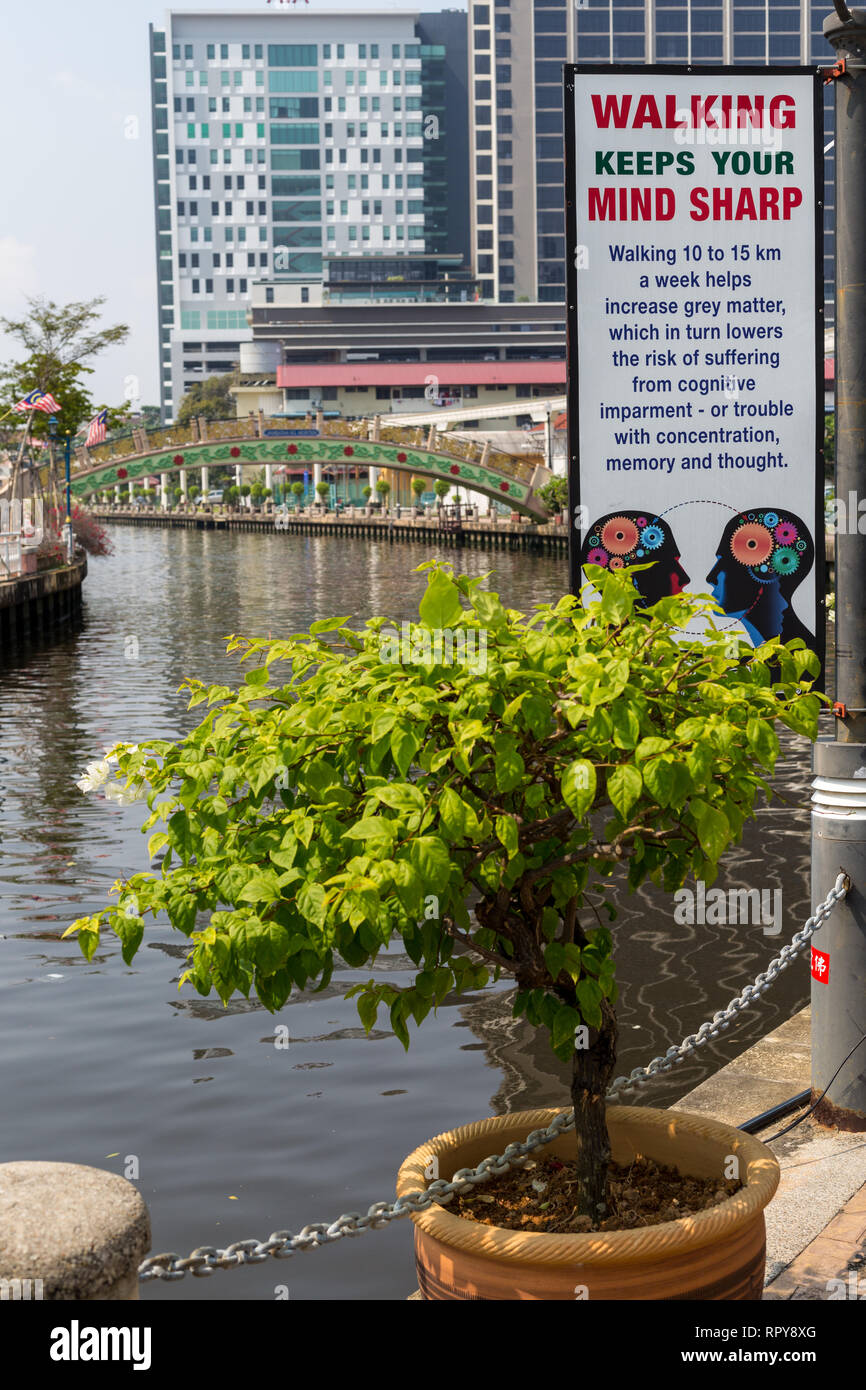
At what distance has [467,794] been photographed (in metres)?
3.64

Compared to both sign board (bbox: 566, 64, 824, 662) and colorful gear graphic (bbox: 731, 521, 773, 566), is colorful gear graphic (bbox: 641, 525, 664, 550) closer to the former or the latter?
sign board (bbox: 566, 64, 824, 662)

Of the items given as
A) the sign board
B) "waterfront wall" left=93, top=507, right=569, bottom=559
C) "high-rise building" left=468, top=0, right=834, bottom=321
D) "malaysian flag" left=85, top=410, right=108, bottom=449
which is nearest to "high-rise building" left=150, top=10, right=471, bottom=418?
"high-rise building" left=468, top=0, right=834, bottom=321

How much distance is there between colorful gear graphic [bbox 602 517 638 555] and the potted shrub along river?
1724 mm

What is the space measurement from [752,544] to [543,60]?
544 feet

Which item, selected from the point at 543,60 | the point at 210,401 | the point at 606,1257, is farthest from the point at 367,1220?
the point at 543,60

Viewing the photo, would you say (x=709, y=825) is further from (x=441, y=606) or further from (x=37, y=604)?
(x=37, y=604)

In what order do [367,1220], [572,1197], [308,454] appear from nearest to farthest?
1. [367,1220]
2. [572,1197]
3. [308,454]

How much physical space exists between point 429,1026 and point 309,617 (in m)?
28.7

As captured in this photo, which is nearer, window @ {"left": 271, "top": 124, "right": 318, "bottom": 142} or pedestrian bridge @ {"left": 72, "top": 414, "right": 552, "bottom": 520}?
pedestrian bridge @ {"left": 72, "top": 414, "right": 552, "bottom": 520}

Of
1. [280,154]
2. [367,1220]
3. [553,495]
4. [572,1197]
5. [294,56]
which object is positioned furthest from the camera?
[280,154]

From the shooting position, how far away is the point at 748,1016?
9.15 meters

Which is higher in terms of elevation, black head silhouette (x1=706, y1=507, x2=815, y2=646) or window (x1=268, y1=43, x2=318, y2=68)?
window (x1=268, y1=43, x2=318, y2=68)

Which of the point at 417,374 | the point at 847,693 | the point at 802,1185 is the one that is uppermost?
the point at 417,374

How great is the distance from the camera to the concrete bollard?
274 centimetres
